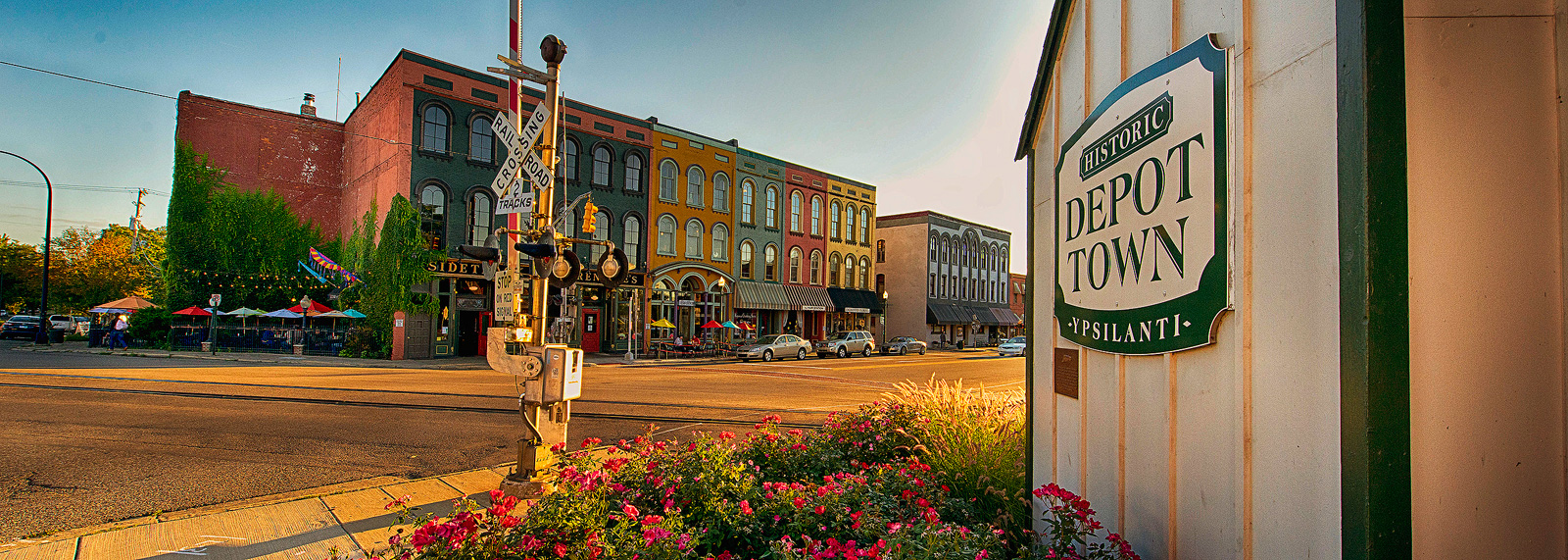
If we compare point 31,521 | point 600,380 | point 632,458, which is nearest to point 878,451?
point 632,458

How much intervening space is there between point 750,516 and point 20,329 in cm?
5057

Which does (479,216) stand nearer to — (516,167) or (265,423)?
(265,423)

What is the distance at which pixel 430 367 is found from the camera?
2091 cm

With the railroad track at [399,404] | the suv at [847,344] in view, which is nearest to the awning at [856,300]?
the suv at [847,344]

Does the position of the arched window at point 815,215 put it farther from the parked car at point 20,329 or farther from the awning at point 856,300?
the parked car at point 20,329

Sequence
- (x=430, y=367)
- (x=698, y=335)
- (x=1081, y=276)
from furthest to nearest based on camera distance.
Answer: (x=698, y=335) < (x=430, y=367) < (x=1081, y=276)

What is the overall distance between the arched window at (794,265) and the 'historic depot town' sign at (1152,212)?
3472cm

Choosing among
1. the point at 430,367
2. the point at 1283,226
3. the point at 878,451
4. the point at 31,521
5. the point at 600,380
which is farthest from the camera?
the point at 430,367

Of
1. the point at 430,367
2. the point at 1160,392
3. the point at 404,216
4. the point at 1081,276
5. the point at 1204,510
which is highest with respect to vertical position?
the point at 404,216

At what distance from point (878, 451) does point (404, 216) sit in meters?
24.1

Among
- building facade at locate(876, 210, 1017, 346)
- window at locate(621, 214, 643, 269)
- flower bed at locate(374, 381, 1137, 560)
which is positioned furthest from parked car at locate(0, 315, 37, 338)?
flower bed at locate(374, 381, 1137, 560)

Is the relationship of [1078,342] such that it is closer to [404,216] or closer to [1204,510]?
[1204,510]

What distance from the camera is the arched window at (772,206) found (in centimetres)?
3684

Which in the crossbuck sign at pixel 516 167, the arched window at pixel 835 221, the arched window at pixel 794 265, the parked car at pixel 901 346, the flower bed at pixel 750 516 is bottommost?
the parked car at pixel 901 346
